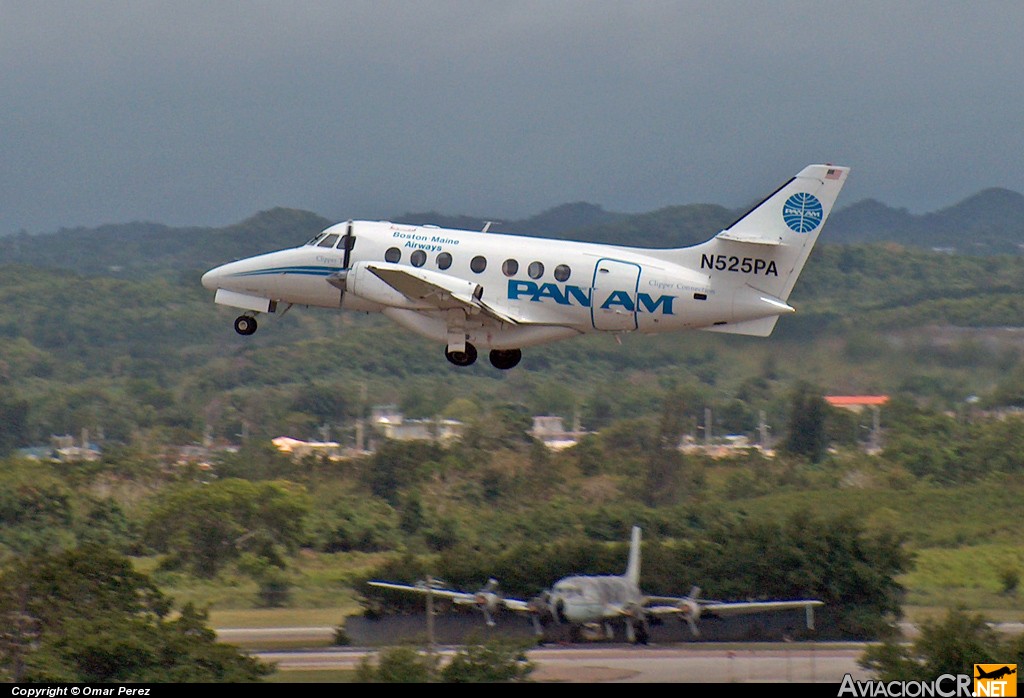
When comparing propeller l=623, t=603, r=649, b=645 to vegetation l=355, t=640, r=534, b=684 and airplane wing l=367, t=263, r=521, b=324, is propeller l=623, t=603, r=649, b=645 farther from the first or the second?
airplane wing l=367, t=263, r=521, b=324

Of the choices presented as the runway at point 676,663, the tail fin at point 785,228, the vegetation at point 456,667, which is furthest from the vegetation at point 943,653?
the tail fin at point 785,228

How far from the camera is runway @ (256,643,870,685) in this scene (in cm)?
3547

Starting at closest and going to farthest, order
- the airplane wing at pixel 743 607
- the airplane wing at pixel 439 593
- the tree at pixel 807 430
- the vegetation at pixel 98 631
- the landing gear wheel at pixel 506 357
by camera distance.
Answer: the vegetation at pixel 98 631
the landing gear wheel at pixel 506 357
the airplane wing at pixel 743 607
the airplane wing at pixel 439 593
the tree at pixel 807 430

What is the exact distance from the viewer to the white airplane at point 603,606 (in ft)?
140

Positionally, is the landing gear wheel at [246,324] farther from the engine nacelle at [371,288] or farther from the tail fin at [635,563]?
the tail fin at [635,563]

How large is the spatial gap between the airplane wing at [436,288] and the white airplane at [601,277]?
0.07 ft

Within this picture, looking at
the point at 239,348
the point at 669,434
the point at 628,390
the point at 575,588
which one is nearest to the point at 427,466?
the point at 669,434

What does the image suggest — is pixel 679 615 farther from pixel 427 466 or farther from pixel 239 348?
pixel 239 348

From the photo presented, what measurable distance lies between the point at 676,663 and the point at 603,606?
225 inches

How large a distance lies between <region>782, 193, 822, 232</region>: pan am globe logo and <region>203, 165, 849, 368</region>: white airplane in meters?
0.02

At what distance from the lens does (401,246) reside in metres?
34.6

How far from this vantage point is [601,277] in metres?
33.7

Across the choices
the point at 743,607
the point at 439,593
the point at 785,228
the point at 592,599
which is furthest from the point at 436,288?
the point at 743,607

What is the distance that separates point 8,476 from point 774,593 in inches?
1175
